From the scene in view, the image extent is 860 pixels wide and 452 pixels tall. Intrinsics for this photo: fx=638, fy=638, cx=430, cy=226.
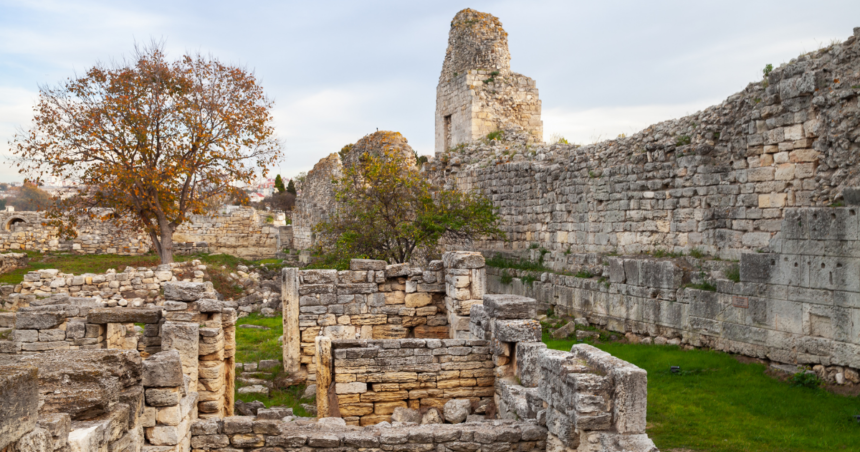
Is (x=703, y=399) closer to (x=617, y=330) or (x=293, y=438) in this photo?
(x=617, y=330)

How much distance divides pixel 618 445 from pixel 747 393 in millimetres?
4729

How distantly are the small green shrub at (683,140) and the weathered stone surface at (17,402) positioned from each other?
37.5 ft

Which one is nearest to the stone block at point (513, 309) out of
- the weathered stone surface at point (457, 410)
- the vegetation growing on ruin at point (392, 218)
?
the weathered stone surface at point (457, 410)

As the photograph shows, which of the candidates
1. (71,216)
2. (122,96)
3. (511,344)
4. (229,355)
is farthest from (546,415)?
(71,216)

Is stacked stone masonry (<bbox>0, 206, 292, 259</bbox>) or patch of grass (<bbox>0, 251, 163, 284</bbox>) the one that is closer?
patch of grass (<bbox>0, 251, 163, 284</bbox>)

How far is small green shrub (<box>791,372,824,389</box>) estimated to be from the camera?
8.43 meters

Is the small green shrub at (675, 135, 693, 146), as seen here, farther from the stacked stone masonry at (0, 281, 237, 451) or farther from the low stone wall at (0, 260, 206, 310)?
the low stone wall at (0, 260, 206, 310)

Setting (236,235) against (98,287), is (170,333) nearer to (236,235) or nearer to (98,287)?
(98,287)

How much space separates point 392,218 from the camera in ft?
52.6

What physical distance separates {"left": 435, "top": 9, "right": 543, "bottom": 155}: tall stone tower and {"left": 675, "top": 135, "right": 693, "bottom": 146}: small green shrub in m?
7.94

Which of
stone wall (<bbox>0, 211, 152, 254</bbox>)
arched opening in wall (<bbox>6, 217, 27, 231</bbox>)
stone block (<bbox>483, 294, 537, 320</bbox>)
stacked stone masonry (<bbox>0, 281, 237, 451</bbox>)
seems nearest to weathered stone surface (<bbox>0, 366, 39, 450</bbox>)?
stacked stone masonry (<bbox>0, 281, 237, 451</bbox>)

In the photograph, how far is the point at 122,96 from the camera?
18.8 m

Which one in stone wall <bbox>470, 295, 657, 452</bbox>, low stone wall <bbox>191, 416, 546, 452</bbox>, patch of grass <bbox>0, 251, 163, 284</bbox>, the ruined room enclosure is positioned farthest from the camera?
patch of grass <bbox>0, 251, 163, 284</bbox>

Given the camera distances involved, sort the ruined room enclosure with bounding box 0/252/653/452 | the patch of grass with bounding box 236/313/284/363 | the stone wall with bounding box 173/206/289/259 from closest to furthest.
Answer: the ruined room enclosure with bounding box 0/252/653/452 < the patch of grass with bounding box 236/313/284/363 < the stone wall with bounding box 173/206/289/259
